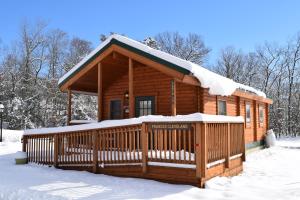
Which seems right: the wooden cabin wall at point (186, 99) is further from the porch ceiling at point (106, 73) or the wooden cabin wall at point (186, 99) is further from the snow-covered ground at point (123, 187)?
the snow-covered ground at point (123, 187)

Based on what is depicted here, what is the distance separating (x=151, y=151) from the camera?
7895mm

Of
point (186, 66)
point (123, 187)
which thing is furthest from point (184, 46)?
point (123, 187)

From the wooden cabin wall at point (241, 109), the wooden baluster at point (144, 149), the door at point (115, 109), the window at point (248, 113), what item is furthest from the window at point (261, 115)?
the wooden baluster at point (144, 149)

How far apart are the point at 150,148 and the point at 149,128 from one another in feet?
3.98

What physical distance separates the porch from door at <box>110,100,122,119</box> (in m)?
3.85

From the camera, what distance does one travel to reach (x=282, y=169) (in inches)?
426

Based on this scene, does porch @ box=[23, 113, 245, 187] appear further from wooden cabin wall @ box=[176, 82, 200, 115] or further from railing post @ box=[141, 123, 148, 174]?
wooden cabin wall @ box=[176, 82, 200, 115]

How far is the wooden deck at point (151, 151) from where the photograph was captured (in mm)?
7340

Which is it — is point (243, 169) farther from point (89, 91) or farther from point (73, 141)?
point (89, 91)

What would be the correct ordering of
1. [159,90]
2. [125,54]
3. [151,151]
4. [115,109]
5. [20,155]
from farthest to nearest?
[115,109] < [159,90] < [125,54] < [20,155] < [151,151]

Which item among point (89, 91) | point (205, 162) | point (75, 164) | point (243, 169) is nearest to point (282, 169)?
point (243, 169)

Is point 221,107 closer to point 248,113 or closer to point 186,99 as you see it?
point 186,99

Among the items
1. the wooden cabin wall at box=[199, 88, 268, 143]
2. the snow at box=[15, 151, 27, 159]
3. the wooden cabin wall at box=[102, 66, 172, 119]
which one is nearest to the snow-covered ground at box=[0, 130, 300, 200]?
the snow at box=[15, 151, 27, 159]

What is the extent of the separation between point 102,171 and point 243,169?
4642 millimetres
